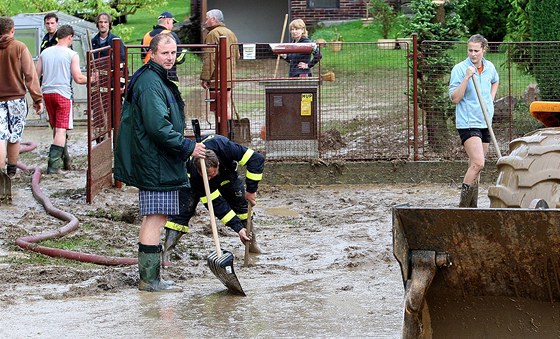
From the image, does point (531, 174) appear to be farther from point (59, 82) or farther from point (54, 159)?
point (54, 159)

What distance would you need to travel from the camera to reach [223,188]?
9.80 metres

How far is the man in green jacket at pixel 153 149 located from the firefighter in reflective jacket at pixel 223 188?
31.3 inches

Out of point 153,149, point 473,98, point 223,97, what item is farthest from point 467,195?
point 153,149

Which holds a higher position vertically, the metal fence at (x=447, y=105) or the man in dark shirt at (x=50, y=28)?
the man in dark shirt at (x=50, y=28)

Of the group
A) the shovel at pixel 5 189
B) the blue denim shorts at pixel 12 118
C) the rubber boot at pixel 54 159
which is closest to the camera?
the shovel at pixel 5 189

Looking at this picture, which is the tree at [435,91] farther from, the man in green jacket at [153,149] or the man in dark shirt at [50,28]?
the man in green jacket at [153,149]

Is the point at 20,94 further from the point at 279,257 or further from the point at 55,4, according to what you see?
the point at 55,4

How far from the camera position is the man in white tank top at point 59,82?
13.9 meters

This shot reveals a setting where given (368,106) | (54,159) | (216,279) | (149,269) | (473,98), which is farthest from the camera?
(368,106)

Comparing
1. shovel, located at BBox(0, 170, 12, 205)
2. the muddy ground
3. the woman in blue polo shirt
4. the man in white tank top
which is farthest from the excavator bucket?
the man in white tank top

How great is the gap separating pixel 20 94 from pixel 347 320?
20.6 feet

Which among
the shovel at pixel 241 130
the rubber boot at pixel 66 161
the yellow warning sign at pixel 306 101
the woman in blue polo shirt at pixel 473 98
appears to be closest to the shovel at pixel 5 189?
the rubber boot at pixel 66 161

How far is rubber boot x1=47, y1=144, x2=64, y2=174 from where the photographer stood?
1398 centimetres

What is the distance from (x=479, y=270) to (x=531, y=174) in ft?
3.09
